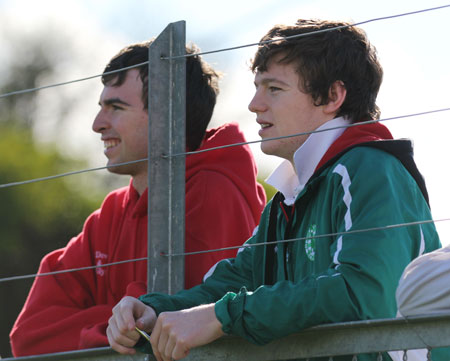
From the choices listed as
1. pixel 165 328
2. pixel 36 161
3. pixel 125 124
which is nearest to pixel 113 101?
pixel 125 124

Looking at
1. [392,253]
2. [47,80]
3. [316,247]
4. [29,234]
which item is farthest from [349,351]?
[47,80]

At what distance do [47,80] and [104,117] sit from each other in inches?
456

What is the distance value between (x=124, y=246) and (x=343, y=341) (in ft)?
4.08

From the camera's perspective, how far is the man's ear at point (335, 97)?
2404 millimetres

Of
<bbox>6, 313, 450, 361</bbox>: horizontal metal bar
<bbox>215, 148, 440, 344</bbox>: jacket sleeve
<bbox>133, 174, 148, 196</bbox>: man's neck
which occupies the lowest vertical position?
<bbox>6, 313, 450, 361</bbox>: horizontal metal bar

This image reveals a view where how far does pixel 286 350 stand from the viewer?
191 centimetres

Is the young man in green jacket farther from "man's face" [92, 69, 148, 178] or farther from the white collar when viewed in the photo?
"man's face" [92, 69, 148, 178]

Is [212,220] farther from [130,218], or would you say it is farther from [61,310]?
[61,310]

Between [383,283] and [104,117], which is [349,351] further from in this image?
[104,117]

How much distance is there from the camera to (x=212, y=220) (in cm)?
271

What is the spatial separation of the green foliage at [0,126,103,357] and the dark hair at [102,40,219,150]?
7708 mm

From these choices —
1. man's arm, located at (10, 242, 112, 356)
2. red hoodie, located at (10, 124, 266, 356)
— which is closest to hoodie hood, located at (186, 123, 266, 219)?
red hoodie, located at (10, 124, 266, 356)

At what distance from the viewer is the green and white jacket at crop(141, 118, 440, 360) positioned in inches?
73.7

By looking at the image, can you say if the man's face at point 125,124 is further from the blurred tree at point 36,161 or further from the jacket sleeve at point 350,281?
the blurred tree at point 36,161
